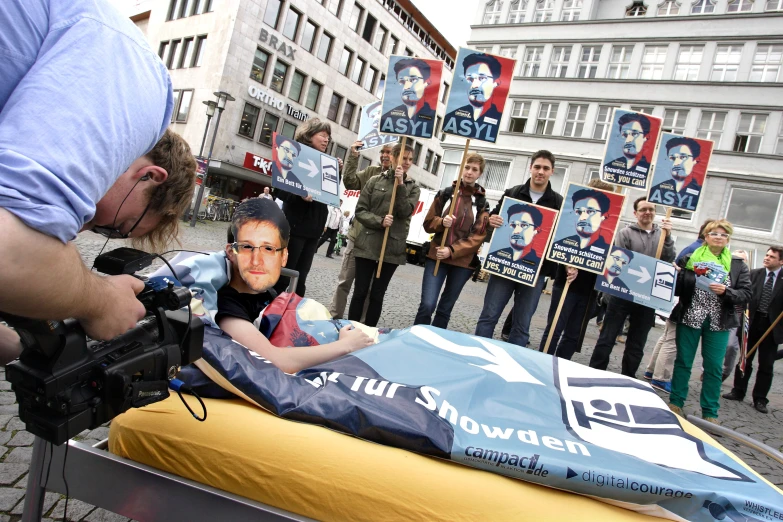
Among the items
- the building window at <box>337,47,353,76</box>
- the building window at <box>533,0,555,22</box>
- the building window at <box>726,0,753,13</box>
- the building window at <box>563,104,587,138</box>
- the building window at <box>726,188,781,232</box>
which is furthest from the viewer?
the building window at <box>337,47,353,76</box>

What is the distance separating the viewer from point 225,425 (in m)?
1.55

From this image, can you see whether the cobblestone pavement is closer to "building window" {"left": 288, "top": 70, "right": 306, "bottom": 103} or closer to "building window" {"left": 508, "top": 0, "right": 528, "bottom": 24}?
"building window" {"left": 288, "top": 70, "right": 306, "bottom": 103}

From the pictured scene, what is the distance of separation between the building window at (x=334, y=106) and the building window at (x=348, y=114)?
0.58m

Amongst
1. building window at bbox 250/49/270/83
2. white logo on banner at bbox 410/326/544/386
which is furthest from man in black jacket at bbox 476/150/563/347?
building window at bbox 250/49/270/83

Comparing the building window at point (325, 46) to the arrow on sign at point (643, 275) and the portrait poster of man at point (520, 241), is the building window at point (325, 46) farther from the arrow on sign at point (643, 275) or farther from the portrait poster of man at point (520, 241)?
the arrow on sign at point (643, 275)

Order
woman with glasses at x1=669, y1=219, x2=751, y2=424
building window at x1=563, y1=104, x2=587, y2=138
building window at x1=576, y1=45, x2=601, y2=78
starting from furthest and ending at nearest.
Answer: building window at x1=576, y1=45, x2=601, y2=78
building window at x1=563, y1=104, x2=587, y2=138
woman with glasses at x1=669, y1=219, x2=751, y2=424

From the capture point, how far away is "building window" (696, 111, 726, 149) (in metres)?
23.2

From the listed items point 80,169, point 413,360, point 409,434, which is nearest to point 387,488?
point 409,434

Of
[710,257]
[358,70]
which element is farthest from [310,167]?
[358,70]

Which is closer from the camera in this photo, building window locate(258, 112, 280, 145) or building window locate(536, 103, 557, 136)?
building window locate(536, 103, 557, 136)

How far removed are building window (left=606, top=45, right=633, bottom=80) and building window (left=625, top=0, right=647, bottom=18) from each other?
81.0 inches

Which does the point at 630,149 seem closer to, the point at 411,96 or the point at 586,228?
the point at 586,228

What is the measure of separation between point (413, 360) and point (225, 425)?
35.9 inches

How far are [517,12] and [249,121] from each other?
17658 millimetres
